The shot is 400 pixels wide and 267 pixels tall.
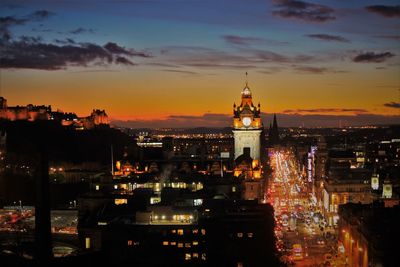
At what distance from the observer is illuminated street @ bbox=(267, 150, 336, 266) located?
55519 millimetres

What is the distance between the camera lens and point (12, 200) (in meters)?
86.0

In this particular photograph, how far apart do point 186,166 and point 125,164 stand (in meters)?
6.60

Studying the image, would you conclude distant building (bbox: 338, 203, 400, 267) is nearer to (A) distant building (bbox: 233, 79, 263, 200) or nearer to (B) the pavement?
(B) the pavement

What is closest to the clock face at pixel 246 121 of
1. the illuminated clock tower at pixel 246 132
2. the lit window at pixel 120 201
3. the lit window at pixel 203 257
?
the illuminated clock tower at pixel 246 132

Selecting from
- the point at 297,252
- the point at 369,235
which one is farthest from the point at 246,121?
the point at 369,235

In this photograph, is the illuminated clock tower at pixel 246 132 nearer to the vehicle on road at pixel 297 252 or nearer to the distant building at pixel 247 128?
the distant building at pixel 247 128

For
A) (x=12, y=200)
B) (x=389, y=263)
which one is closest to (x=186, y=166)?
(x=12, y=200)

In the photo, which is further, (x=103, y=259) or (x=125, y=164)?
(x=125, y=164)

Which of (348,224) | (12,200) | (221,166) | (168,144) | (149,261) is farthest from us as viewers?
(168,144)

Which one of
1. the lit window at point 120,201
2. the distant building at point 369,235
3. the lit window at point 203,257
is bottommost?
the lit window at point 203,257

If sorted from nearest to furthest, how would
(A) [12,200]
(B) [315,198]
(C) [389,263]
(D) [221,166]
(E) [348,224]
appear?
(C) [389,263]
(E) [348,224]
(D) [221,166]
(A) [12,200]
(B) [315,198]

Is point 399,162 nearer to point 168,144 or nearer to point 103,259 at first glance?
point 168,144

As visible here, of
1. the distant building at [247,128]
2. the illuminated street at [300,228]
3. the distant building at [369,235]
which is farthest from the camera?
the distant building at [247,128]

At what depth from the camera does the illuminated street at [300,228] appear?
55.5 meters
